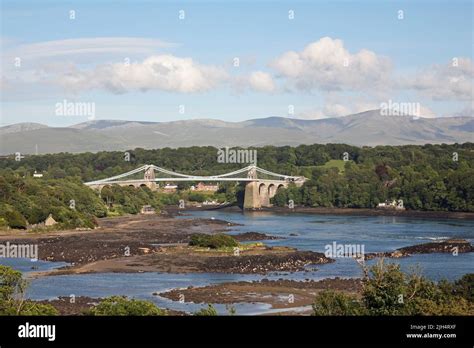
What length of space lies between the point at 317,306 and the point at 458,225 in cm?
4389

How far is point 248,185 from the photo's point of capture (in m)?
92.5

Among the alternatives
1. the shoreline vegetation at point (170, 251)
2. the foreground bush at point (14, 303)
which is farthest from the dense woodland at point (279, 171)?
the foreground bush at point (14, 303)

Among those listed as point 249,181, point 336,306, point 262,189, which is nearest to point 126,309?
point 336,306

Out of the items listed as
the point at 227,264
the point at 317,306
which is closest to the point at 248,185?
the point at 227,264

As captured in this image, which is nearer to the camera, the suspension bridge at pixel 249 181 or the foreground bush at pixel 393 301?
the foreground bush at pixel 393 301

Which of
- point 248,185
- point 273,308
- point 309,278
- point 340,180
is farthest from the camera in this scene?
point 248,185

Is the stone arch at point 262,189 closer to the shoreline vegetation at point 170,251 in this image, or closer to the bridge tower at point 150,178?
the bridge tower at point 150,178

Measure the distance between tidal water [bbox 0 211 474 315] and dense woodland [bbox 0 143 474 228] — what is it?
11.1 m

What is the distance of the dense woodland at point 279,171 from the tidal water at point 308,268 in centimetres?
1109

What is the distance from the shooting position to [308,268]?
111 feet

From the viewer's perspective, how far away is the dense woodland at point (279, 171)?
56412 millimetres

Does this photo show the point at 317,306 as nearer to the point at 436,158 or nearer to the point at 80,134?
the point at 436,158
